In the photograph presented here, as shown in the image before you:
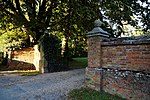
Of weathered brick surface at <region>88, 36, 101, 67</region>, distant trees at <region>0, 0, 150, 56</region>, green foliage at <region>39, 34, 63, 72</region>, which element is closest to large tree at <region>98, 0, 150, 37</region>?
distant trees at <region>0, 0, 150, 56</region>

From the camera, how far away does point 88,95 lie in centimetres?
779

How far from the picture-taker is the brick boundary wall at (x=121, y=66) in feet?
21.9

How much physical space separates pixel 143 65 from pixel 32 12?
1189 cm

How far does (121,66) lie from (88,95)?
1.47 metres

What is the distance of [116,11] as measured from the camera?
14.5 metres

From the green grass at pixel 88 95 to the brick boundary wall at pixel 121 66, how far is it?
8.4 inches

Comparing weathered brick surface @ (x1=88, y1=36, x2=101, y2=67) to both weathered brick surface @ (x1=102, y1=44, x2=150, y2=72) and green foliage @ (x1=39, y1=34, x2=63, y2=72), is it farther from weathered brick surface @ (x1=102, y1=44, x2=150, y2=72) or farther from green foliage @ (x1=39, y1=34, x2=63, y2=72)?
green foliage @ (x1=39, y1=34, x2=63, y2=72)

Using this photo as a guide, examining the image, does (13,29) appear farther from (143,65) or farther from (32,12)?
(143,65)

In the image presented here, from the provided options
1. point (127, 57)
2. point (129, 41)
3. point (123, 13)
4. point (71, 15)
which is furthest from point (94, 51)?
point (71, 15)

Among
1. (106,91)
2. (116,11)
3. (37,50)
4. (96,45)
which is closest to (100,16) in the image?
(116,11)

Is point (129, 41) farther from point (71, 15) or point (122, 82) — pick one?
point (71, 15)

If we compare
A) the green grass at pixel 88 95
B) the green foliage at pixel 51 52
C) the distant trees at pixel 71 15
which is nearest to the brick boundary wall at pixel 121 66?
the green grass at pixel 88 95

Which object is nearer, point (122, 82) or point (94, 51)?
point (122, 82)

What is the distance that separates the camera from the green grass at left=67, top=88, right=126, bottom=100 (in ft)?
24.4
